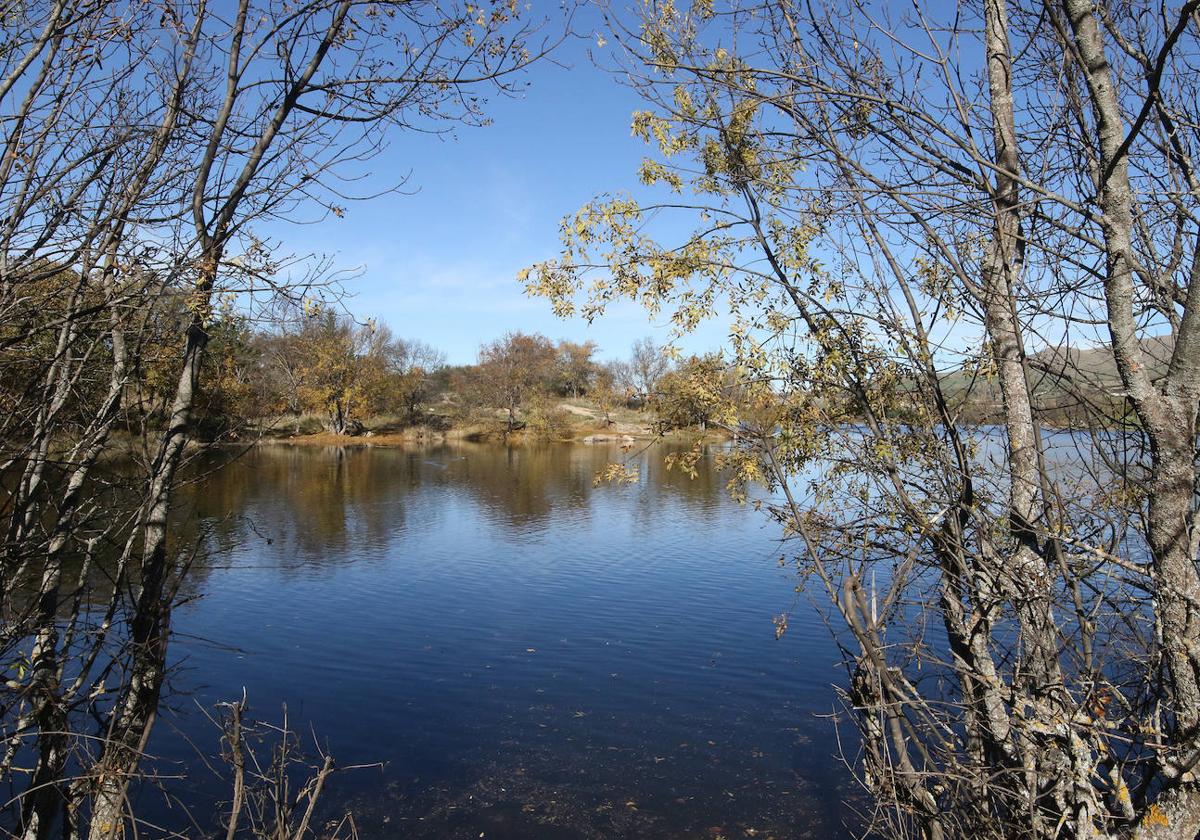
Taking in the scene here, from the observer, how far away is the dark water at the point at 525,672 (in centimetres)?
959

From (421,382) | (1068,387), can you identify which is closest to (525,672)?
(1068,387)

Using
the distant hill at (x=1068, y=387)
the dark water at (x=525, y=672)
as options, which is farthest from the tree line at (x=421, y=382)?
the distant hill at (x=1068, y=387)

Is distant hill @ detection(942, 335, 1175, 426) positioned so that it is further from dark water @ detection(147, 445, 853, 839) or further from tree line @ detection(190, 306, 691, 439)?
tree line @ detection(190, 306, 691, 439)

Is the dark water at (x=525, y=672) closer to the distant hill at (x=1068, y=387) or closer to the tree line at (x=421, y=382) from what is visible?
the distant hill at (x=1068, y=387)

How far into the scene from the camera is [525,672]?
13.8 m

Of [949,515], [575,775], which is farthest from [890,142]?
[575,775]

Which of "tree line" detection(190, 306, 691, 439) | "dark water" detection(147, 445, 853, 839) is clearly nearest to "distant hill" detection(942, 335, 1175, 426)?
"dark water" detection(147, 445, 853, 839)

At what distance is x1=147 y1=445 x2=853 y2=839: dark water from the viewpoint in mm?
9586

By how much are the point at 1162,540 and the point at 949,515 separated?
69.8 inches

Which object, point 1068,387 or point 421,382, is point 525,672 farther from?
point 421,382

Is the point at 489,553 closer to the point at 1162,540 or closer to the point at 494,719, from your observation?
the point at 494,719

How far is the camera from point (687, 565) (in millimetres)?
20734

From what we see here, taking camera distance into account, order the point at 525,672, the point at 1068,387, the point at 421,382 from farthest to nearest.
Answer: the point at 421,382 → the point at 525,672 → the point at 1068,387

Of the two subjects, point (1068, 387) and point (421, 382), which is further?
point (421, 382)
